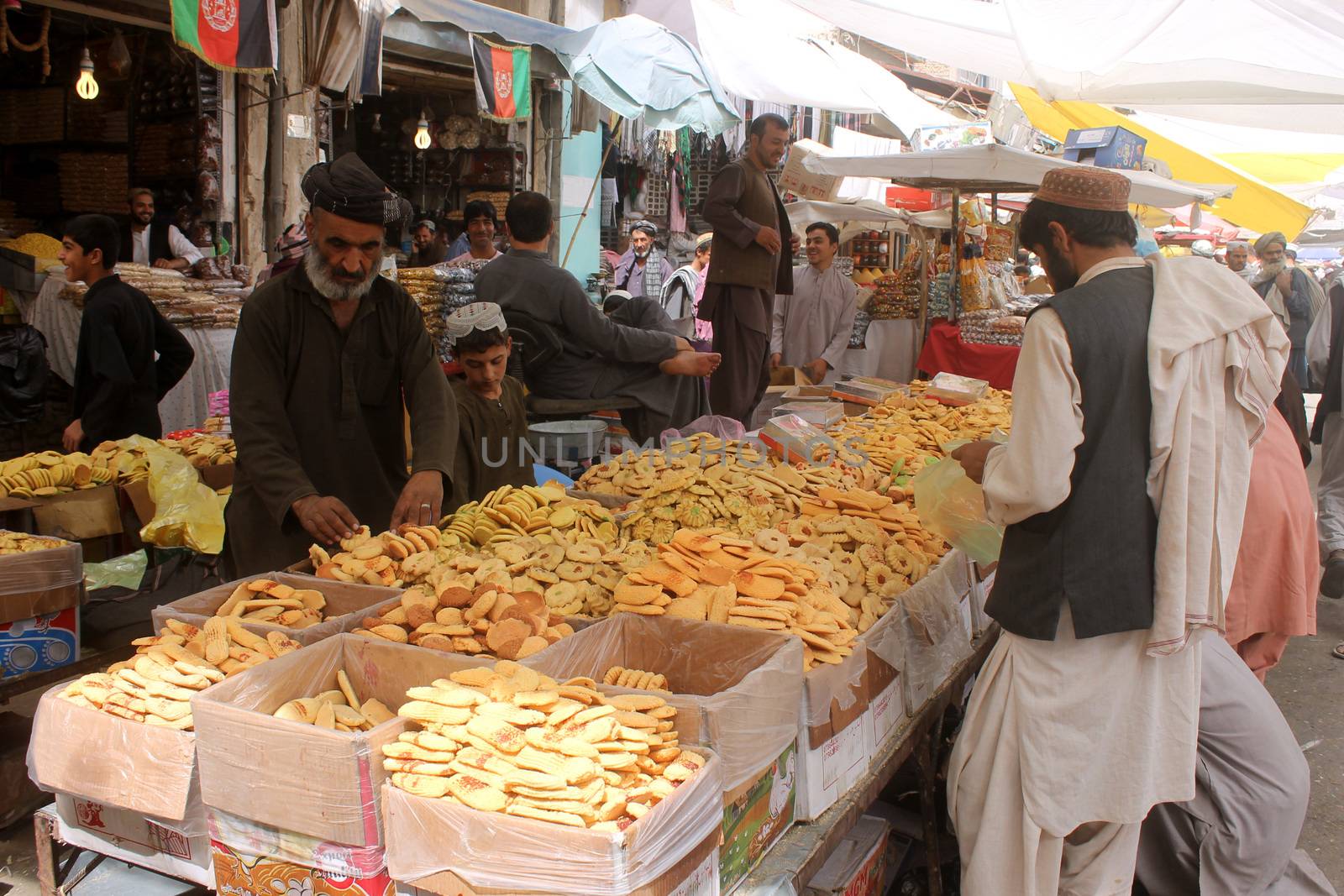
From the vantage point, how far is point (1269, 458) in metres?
3.02

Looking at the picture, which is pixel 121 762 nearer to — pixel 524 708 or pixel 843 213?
pixel 524 708

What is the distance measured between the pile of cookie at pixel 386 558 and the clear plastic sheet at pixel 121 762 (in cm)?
69

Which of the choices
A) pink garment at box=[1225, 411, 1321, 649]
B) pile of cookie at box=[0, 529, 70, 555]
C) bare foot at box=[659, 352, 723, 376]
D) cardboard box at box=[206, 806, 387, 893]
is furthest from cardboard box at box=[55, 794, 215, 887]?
bare foot at box=[659, 352, 723, 376]

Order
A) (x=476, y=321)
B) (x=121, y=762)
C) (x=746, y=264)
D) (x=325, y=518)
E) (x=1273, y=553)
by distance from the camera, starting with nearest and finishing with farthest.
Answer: (x=121, y=762), (x=325, y=518), (x=1273, y=553), (x=476, y=321), (x=746, y=264)

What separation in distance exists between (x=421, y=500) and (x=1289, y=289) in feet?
37.0

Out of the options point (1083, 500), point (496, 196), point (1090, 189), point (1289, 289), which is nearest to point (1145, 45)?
point (1090, 189)

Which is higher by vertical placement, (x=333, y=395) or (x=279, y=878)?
(x=333, y=395)

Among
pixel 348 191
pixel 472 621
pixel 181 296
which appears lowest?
pixel 472 621

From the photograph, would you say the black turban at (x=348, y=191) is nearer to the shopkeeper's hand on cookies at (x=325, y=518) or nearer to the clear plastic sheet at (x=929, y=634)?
the shopkeeper's hand on cookies at (x=325, y=518)

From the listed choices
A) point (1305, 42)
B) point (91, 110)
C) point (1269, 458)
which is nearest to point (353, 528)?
point (1269, 458)

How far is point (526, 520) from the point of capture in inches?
110

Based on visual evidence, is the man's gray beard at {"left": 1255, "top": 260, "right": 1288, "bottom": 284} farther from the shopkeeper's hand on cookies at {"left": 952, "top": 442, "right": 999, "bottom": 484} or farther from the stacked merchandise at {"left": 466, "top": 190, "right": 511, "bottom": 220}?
the shopkeeper's hand on cookies at {"left": 952, "top": 442, "right": 999, "bottom": 484}

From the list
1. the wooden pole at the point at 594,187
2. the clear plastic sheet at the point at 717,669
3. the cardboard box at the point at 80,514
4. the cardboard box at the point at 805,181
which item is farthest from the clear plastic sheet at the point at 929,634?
the cardboard box at the point at 805,181

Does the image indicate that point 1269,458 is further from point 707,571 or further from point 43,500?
point 43,500
